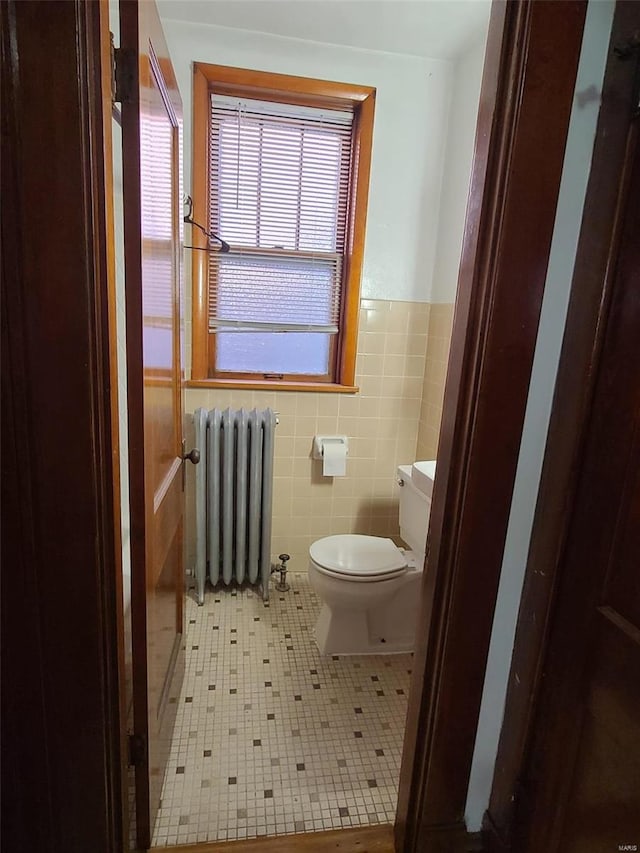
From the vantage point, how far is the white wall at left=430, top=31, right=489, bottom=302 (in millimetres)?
2137

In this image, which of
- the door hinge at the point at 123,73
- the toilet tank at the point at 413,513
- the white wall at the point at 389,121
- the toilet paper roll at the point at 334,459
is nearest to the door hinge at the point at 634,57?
the door hinge at the point at 123,73

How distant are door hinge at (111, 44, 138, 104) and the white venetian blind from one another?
1.48m

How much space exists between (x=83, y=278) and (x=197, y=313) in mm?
1569

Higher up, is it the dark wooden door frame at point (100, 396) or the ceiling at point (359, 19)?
the ceiling at point (359, 19)

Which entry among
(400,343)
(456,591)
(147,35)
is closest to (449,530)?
(456,591)

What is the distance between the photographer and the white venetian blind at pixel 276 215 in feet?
7.69

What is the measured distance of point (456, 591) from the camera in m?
1.10

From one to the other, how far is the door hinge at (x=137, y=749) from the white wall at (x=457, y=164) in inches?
77.6

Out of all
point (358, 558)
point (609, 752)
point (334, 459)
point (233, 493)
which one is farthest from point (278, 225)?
point (609, 752)

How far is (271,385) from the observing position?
8.11 feet

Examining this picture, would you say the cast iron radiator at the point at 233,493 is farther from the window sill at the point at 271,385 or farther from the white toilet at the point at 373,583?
the white toilet at the point at 373,583

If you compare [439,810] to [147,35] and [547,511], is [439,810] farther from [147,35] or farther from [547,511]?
[147,35]

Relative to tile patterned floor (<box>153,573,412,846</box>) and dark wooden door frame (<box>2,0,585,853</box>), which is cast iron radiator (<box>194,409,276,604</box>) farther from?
dark wooden door frame (<box>2,0,585,853</box>)

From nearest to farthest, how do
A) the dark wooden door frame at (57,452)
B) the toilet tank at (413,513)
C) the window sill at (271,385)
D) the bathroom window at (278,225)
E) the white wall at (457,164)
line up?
1. the dark wooden door frame at (57,452)
2. the toilet tank at (413,513)
3. the white wall at (457,164)
4. the bathroom window at (278,225)
5. the window sill at (271,385)
